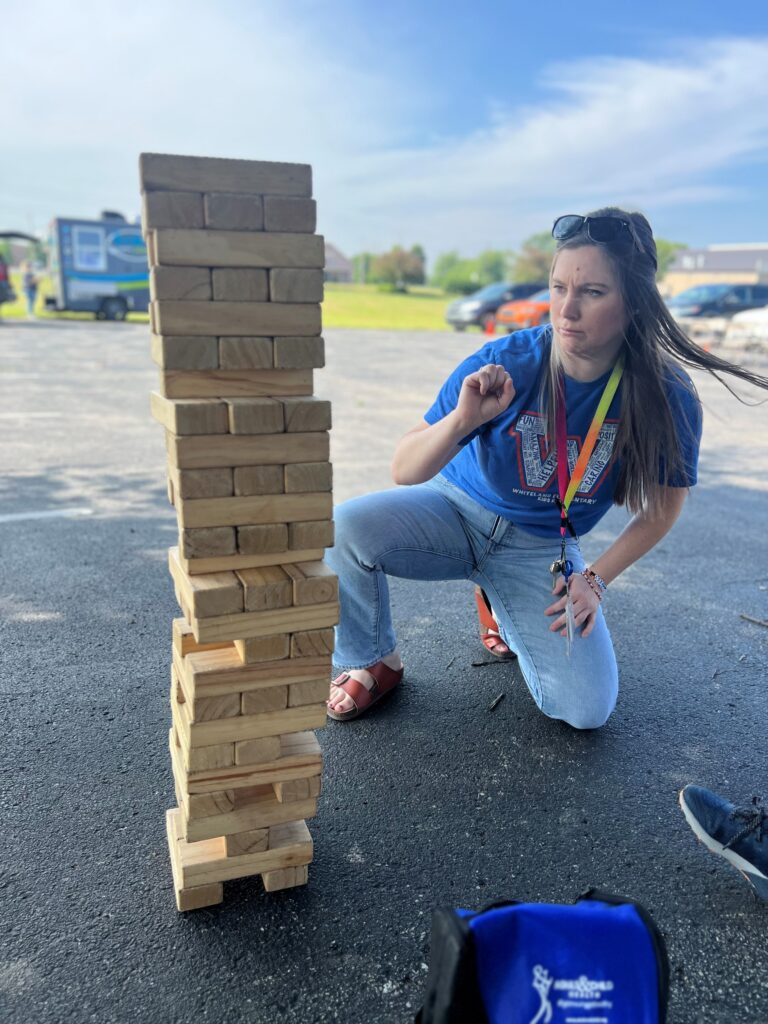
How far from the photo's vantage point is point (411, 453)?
2338 mm

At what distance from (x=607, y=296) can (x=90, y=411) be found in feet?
22.0

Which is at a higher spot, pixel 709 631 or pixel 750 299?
pixel 750 299

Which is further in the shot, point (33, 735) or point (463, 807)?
point (33, 735)

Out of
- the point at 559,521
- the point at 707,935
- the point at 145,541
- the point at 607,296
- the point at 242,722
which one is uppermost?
the point at 607,296

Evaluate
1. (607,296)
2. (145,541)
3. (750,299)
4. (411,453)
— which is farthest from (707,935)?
(750,299)

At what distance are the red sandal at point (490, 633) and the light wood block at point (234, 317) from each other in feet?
5.86

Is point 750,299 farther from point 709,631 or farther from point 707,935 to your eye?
point 707,935

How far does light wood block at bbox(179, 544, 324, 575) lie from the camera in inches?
62.8

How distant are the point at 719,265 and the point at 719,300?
2483 inches

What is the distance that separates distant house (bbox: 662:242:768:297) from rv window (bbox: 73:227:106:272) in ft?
146

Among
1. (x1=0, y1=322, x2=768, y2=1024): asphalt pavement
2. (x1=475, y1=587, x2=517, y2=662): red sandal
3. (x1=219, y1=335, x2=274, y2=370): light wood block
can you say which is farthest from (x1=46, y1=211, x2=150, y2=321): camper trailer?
(x1=219, y1=335, x2=274, y2=370): light wood block

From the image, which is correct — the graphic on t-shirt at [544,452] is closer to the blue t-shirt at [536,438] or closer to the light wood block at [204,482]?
the blue t-shirt at [536,438]

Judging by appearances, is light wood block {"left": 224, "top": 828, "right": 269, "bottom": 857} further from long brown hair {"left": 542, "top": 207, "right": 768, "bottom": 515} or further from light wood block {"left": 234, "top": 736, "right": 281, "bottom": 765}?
long brown hair {"left": 542, "top": 207, "right": 768, "bottom": 515}

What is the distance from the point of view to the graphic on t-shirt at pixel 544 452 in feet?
8.02
